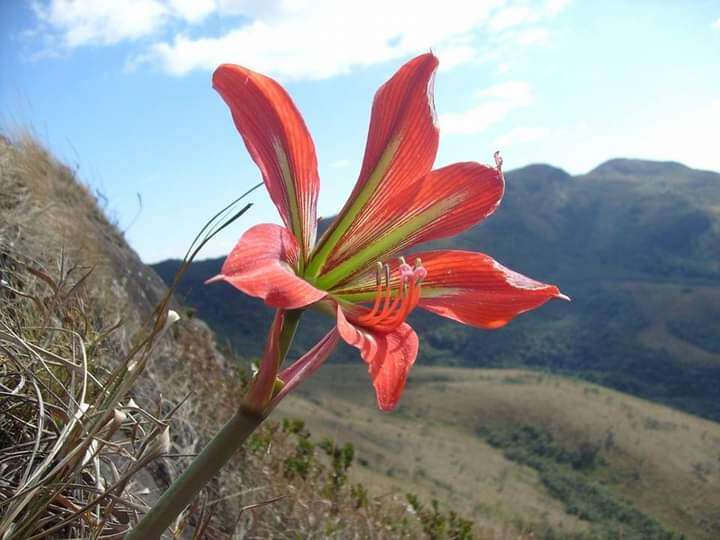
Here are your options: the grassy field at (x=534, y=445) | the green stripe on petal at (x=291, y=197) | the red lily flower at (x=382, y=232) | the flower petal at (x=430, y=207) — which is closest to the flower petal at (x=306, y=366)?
the red lily flower at (x=382, y=232)

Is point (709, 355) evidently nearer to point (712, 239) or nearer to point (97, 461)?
point (712, 239)

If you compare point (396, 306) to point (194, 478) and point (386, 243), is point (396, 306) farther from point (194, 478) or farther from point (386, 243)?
point (194, 478)

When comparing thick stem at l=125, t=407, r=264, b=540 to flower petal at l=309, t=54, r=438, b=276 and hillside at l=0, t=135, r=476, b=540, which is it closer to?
hillside at l=0, t=135, r=476, b=540

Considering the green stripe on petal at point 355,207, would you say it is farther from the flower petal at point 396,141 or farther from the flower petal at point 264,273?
the flower petal at point 264,273

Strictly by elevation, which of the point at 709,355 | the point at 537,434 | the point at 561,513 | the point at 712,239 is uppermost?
the point at 712,239

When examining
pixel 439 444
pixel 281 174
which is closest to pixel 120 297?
pixel 281 174

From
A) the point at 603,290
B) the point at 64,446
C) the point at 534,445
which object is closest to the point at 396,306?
the point at 64,446
